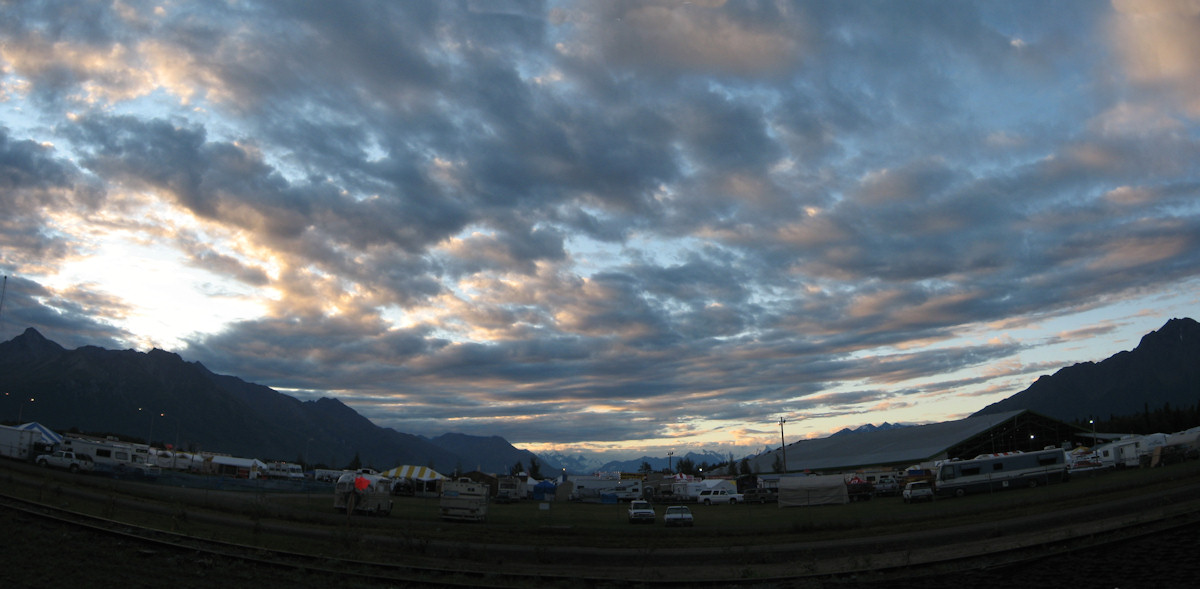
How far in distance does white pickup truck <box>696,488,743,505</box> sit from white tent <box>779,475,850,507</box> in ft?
45.9

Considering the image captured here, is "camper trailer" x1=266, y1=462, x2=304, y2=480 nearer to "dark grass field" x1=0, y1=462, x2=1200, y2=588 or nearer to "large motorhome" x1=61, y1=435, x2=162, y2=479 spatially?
"large motorhome" x1=61, y1=435, x2=162, y2=479

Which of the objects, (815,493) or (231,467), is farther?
(231,467)

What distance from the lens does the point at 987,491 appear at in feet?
174

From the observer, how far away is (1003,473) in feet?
174

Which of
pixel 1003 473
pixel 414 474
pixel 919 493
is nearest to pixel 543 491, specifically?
pixel 414 474

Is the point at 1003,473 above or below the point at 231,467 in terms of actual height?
above

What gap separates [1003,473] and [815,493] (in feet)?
45.5

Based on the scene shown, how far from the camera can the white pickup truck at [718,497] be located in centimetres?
7081

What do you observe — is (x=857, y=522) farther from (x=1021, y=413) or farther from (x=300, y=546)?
(x=1021, y=413)

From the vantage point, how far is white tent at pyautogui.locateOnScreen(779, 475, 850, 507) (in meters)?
56.3

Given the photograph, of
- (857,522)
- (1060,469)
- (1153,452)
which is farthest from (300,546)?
(1153,452)

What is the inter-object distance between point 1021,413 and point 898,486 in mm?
36043

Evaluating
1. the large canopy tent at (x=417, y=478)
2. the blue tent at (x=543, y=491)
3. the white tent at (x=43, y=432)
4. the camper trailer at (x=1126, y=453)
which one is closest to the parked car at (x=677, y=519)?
the blue tent at (x=543, y=491)

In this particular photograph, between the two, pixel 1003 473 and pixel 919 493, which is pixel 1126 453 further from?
pixel 919 493
